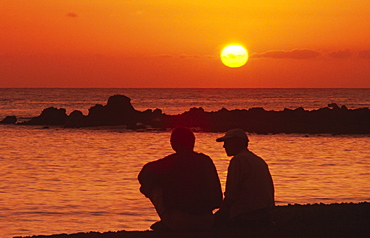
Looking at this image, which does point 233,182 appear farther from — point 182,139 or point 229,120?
point 229,120

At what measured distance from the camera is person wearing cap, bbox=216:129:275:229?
358 inches

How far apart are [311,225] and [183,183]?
2.74m

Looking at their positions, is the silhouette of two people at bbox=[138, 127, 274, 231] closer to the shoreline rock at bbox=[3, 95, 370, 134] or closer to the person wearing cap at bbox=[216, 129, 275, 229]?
the person wearing cap at bbox=[216, 129, 275, 229]

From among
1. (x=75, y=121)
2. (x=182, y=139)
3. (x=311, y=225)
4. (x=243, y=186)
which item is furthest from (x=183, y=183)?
(x=75, y=121)

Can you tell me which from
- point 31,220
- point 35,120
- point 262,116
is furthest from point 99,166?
Answer: point 35,120

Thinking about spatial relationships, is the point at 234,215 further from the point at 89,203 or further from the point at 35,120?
the point at 35,120

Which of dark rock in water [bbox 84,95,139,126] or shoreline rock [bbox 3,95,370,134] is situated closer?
shoreline rock [bbox 3,95,370,134]

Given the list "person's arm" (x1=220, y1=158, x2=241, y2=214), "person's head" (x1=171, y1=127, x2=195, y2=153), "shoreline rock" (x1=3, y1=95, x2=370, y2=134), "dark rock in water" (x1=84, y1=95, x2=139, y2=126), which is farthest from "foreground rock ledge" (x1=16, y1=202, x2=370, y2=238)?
"dark rock in water" (x1=84, y1=95, x2=139, y2=126)

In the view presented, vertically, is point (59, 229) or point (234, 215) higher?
point (234, 215)

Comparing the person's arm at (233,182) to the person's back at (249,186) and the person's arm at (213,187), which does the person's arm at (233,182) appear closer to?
the person's back at (249,186)

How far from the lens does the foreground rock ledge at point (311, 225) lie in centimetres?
962

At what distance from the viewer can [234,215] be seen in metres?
9.39

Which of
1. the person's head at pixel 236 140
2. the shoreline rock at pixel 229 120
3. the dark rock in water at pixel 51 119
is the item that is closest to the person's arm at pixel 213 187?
the person's head at pixel 236 140

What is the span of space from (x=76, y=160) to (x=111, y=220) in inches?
593
